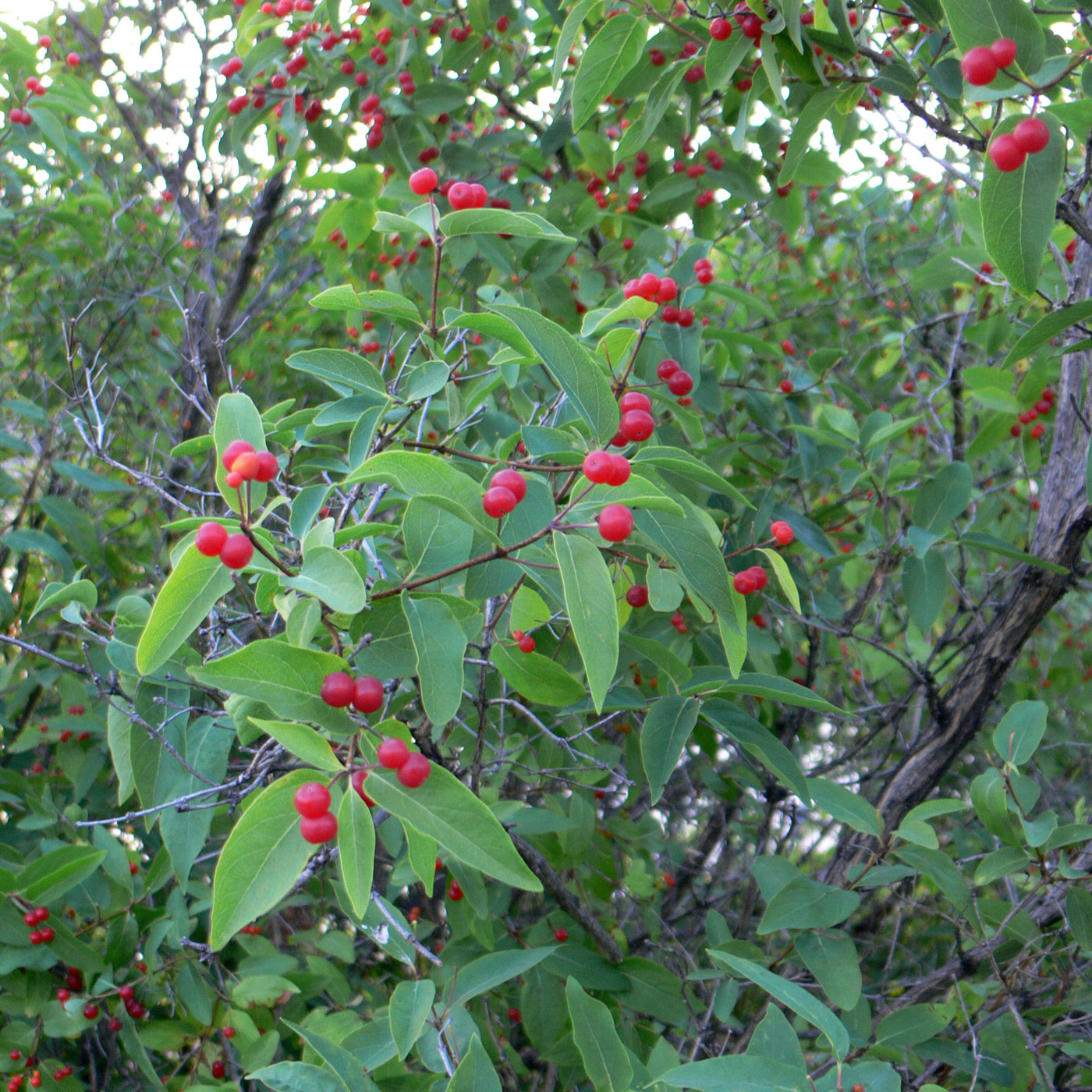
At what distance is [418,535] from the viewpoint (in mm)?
1326

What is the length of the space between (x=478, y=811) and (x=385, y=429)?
0.85 m

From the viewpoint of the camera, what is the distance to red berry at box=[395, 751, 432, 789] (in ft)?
3.84

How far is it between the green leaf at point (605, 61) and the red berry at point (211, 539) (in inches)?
54.2

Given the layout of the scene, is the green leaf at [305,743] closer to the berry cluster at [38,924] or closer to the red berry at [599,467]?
the red berry at [599,467]

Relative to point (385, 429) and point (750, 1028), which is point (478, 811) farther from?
point (750, 1028)

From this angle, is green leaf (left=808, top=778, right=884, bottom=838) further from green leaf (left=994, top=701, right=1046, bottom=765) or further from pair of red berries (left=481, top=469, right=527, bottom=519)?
pair of red berries (left=481, top=469, right=527, bottom=519)

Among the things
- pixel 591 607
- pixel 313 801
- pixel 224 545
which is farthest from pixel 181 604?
pixel 591 607

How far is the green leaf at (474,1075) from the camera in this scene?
1.36 m

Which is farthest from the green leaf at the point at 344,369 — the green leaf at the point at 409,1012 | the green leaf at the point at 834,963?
the green leaf at the point at 834,963

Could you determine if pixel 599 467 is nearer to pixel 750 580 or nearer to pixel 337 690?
pixel 337 690

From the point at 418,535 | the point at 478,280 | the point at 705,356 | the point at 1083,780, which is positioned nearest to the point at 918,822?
the point at 418,535

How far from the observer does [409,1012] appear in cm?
151

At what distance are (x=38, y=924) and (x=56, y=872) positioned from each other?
0.30 metres

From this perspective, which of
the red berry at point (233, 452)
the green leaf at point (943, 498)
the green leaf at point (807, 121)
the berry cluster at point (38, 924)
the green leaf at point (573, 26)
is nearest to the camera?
the red berry at point (233, 452)
